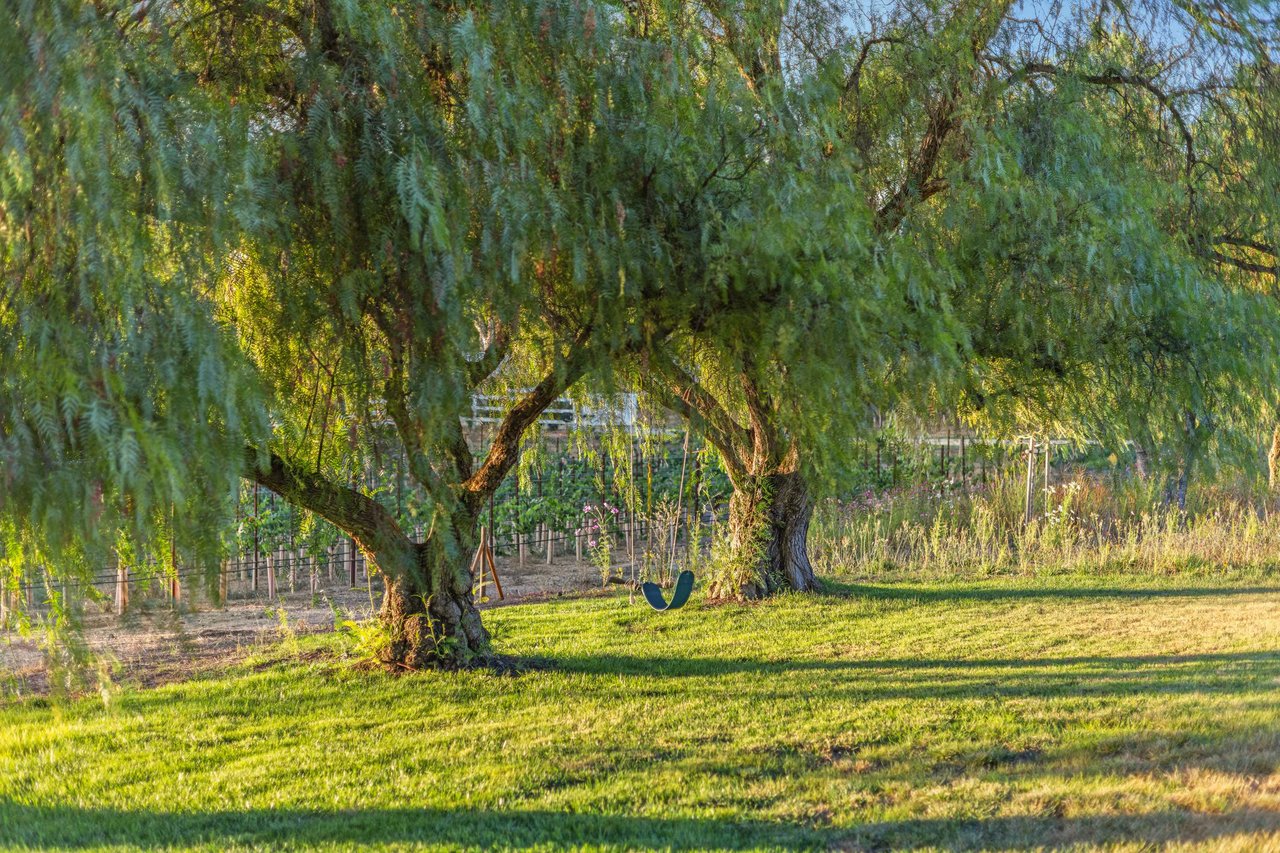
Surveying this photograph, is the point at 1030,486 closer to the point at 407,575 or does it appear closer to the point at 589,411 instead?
the point at 589,411

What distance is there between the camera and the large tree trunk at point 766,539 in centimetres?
996

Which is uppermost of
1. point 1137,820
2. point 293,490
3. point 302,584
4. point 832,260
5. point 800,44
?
point 800,44

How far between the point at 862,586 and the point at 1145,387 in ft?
14.3

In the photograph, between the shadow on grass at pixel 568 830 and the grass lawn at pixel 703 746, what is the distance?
0.05 feet

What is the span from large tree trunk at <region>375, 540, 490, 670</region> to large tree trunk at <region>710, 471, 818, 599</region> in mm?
3099

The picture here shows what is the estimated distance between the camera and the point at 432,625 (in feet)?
24.3

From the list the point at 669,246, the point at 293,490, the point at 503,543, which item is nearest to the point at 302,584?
the point at 503,543

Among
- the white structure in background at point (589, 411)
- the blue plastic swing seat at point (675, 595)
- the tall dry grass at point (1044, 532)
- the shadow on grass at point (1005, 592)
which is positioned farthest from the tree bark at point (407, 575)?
the tall dry grass at point (1044, 532)

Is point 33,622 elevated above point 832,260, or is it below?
below

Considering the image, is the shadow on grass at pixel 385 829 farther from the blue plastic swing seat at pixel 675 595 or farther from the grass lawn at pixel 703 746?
the blue plastic swing seat at pixel 675 595

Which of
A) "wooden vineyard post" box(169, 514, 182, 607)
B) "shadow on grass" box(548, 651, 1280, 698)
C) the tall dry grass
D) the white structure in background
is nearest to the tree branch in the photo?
the white structure in background

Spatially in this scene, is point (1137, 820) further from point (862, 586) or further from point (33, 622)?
point (862, 586)

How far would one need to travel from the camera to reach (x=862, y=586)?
10.8 meters

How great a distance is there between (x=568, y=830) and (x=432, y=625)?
2.77 metres
